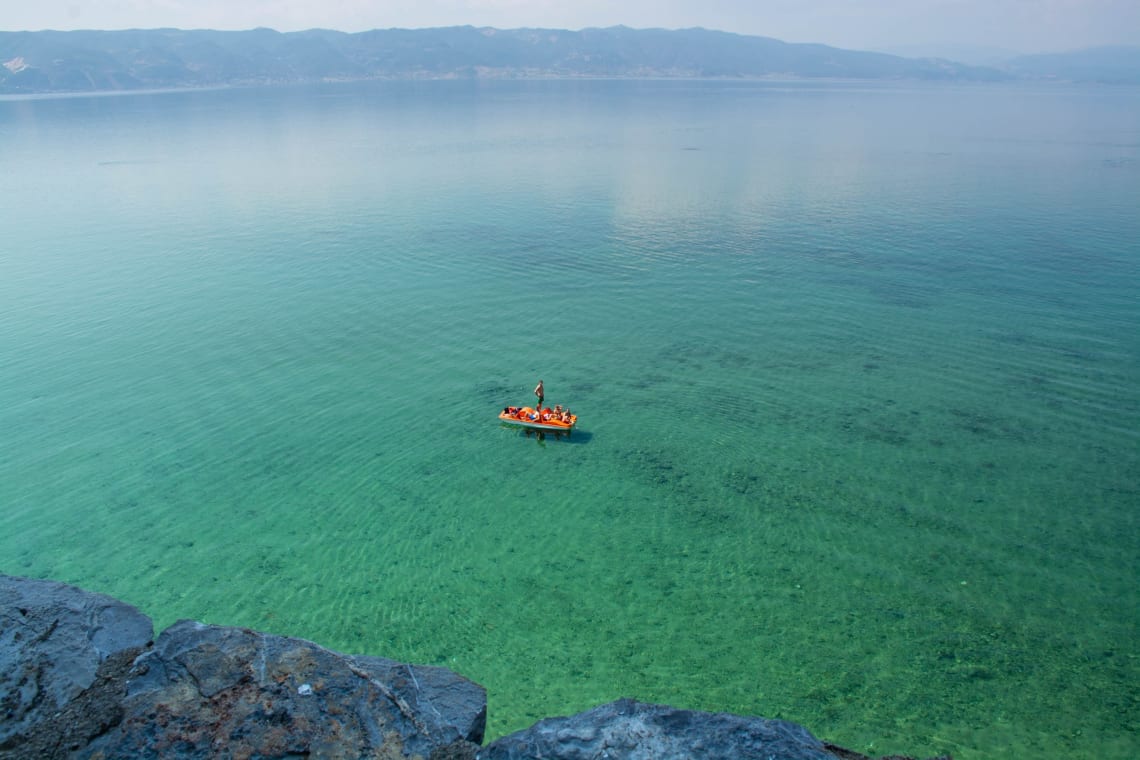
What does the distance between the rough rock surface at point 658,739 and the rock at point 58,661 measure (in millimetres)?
6602

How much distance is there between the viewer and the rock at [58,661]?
1122cm

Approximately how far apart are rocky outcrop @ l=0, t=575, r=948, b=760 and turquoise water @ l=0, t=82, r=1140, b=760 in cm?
764

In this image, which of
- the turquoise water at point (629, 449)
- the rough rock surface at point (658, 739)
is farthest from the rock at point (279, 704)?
the turquoise water at point (629, 449)

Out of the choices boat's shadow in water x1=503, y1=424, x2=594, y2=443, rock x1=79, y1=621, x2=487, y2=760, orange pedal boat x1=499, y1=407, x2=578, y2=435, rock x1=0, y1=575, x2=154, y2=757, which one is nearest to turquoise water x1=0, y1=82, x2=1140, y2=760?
boat's shadow in water x1=503, y1=424, x2=594, y2=443

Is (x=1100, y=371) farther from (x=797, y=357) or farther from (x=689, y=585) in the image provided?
(x=689, y=585)

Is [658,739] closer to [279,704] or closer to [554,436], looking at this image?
[279,704]

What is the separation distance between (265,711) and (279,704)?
24 cm

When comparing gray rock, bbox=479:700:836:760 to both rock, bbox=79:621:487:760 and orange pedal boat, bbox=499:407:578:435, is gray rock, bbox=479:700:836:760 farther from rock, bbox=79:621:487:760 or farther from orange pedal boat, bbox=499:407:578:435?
orange pedal boat, bbox=499:407:578:435

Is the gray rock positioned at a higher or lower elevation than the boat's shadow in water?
higher

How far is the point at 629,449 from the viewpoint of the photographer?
31.7m

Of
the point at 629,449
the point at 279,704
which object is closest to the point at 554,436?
the point at 629,449

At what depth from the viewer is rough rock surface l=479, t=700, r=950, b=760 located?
37.0ft

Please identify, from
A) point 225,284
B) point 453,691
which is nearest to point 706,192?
point 225,284

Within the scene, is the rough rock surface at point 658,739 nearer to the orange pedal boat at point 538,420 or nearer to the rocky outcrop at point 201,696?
the rocky outcrop at point 201,696
